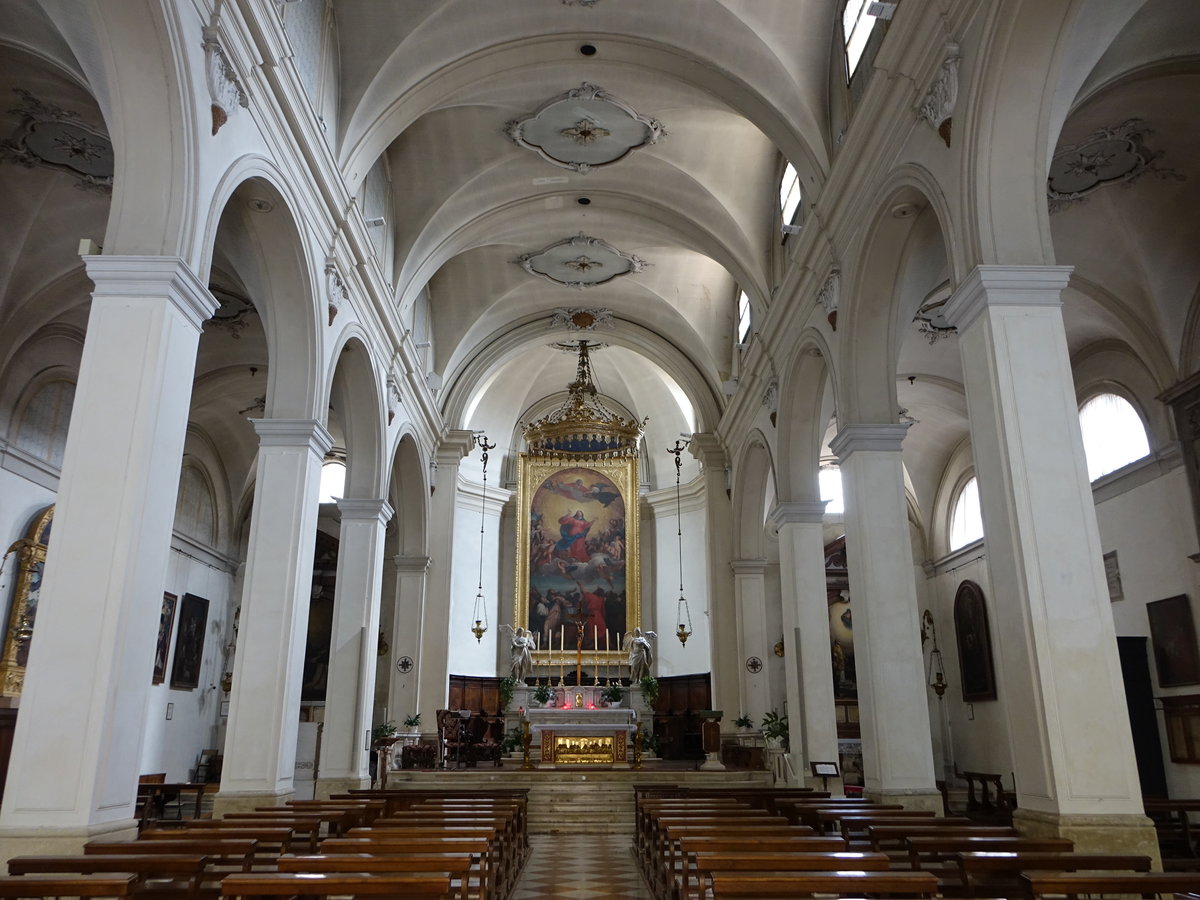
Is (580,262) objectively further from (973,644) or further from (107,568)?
(107,568)

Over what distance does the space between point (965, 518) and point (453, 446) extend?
37.2ft

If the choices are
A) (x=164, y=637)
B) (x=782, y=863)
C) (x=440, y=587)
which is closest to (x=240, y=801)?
(x=782, y=863)

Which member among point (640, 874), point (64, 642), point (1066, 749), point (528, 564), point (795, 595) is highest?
point (528, 564)

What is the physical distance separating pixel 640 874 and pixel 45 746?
547 cm

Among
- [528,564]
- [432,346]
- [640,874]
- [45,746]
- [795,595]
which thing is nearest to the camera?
[45,746]

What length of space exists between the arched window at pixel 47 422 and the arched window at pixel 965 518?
17.4 m

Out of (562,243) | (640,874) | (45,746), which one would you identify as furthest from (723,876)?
(562,243)

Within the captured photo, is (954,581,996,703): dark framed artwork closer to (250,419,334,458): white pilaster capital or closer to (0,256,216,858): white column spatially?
(250,419,334,458): white pilaster capital

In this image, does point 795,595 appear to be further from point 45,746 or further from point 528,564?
point 528,564

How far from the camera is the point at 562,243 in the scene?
18.1m

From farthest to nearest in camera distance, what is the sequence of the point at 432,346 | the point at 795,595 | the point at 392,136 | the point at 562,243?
the point at 432,346 < the point at 562,243 < the point at 795,595 < the point at 392,136

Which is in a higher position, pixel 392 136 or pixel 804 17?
pixel 804 17

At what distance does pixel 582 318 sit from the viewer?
20.8m

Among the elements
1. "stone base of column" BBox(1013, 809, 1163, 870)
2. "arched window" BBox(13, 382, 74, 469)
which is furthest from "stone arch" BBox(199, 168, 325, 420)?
"stone base of column" BBox(1013, 809, 1163, 870)
